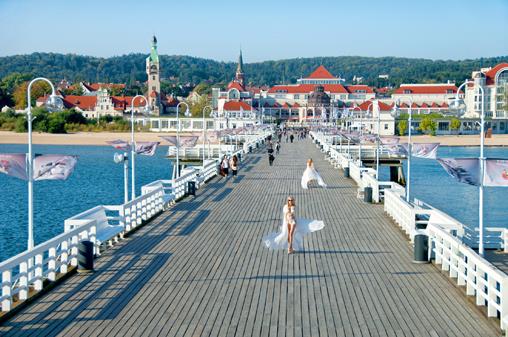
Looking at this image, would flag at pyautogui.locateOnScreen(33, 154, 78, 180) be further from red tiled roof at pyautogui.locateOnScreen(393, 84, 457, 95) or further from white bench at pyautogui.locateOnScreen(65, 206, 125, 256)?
red tiled roof at pyautogui.locateOnScreen(393, 84, 457, 95)

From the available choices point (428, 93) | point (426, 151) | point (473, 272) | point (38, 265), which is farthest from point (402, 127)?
point (38, 265)

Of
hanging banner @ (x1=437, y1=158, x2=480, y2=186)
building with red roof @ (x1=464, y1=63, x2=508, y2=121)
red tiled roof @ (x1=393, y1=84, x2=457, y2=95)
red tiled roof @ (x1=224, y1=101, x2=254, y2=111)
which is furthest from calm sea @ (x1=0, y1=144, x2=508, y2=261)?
red tiled roof @ (x1=393, y1=84, x2=457, y2=95)

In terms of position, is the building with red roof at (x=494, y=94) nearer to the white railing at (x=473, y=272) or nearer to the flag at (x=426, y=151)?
the flag at (x=426, y=151)

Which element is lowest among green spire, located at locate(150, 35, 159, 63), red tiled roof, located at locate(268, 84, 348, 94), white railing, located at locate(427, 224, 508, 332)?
white railing, located at locate(427, 224, 508, 332)

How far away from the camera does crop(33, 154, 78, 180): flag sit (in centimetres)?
1302

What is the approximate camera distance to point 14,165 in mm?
12625

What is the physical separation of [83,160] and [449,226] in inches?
2766

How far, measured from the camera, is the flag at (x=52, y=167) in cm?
1302

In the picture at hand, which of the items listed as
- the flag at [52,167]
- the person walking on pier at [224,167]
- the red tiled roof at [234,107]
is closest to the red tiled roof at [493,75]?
the red tiled roof at [234,107]

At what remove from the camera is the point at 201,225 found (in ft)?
61.7

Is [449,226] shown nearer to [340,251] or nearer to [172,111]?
[340,251]

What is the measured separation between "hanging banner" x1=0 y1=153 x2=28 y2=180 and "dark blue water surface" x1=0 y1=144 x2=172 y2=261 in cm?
1275

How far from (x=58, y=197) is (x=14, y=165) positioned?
32.7 metres

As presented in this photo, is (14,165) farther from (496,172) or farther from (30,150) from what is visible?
(496,172)
